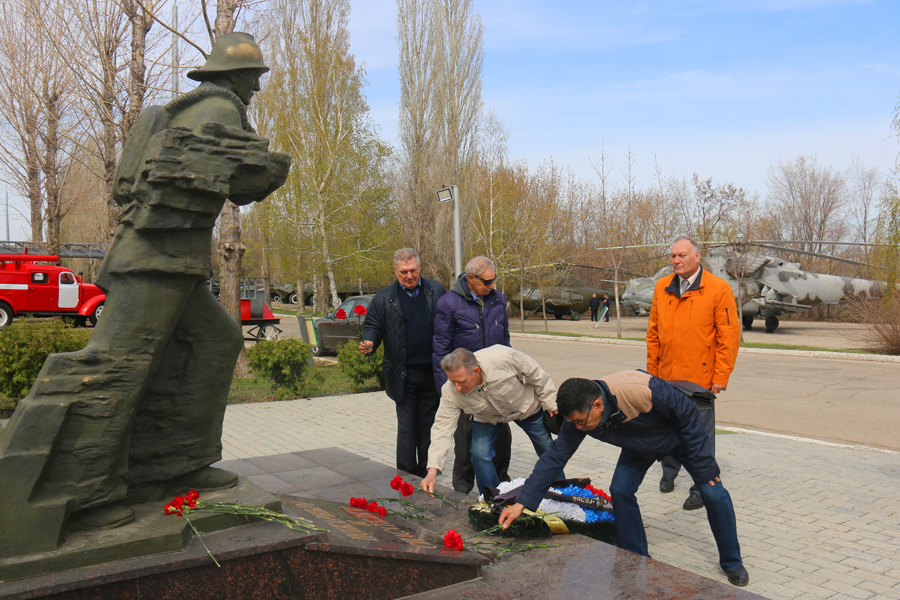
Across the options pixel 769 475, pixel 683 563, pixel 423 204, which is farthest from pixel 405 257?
pixel 423 204

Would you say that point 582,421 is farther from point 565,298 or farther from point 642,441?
point 565,298

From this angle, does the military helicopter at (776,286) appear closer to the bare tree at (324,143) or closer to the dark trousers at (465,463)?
the bare tree at (324,143)

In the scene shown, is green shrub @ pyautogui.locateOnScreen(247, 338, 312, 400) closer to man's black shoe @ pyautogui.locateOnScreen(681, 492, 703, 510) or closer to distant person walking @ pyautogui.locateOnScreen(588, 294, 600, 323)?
man's black shoe @ pyautogui.locateOnScreen(681, 492, 703, 510)

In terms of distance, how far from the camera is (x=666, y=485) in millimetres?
5168

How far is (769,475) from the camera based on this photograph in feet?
18.6

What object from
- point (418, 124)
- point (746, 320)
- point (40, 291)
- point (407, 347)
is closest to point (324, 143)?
point (418, 124)

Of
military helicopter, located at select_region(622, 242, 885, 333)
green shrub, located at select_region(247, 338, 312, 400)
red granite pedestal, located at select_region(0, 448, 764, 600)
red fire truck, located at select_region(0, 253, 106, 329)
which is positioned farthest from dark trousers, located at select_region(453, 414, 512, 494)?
military helicopter, located at select_region(622, 242, 885, 333)

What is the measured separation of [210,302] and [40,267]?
17.9 meters

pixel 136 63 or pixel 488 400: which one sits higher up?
pixel 136 63

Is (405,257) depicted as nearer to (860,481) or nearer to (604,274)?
(860,481)

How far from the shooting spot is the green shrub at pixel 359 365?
34.6 ft

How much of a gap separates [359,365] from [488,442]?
6.47m

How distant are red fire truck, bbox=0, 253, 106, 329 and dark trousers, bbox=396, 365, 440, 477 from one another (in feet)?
51.9

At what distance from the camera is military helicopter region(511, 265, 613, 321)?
31109 mm
